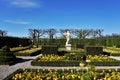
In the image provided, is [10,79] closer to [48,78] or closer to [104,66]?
[48,78]

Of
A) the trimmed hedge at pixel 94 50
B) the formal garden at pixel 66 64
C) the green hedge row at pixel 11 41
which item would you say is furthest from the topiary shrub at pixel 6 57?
the green hedge row at pixel 11 41

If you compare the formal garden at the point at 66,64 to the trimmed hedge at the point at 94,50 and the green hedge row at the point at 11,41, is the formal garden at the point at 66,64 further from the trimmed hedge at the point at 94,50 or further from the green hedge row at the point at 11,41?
the green hedge row at the point at 11,41

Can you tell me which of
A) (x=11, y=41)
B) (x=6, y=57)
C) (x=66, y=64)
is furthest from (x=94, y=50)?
(x=11, y=41)

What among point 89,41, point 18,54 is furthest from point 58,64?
point 89,41

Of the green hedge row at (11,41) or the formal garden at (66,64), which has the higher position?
the green hedge row at (11,41)

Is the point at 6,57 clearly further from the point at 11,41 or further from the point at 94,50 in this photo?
the point at 11,41

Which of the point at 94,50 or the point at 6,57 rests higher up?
the point at 94,50

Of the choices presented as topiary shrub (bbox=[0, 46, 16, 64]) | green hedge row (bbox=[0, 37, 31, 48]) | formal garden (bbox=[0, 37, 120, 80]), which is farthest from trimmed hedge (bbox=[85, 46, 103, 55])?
green hedge row (bbox=[0, 37, 31, 48])

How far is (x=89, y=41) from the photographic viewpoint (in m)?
43.2

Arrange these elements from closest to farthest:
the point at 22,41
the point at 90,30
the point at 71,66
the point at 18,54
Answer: the point at 71,66
the point at 18,54
the point at 22,41
the point at 90,30

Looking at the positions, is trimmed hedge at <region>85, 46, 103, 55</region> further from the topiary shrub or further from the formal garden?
the topiary shrub

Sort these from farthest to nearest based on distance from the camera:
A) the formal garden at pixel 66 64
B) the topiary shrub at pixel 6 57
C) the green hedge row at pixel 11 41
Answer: the green hedge row at pixel 11 41 < the topiary shrub at pixel 6 57 < the formal garden at pixel 66 64

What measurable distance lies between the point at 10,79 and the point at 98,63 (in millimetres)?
7791

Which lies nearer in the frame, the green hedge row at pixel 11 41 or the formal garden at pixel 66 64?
the formal garden at pixel 66 64
